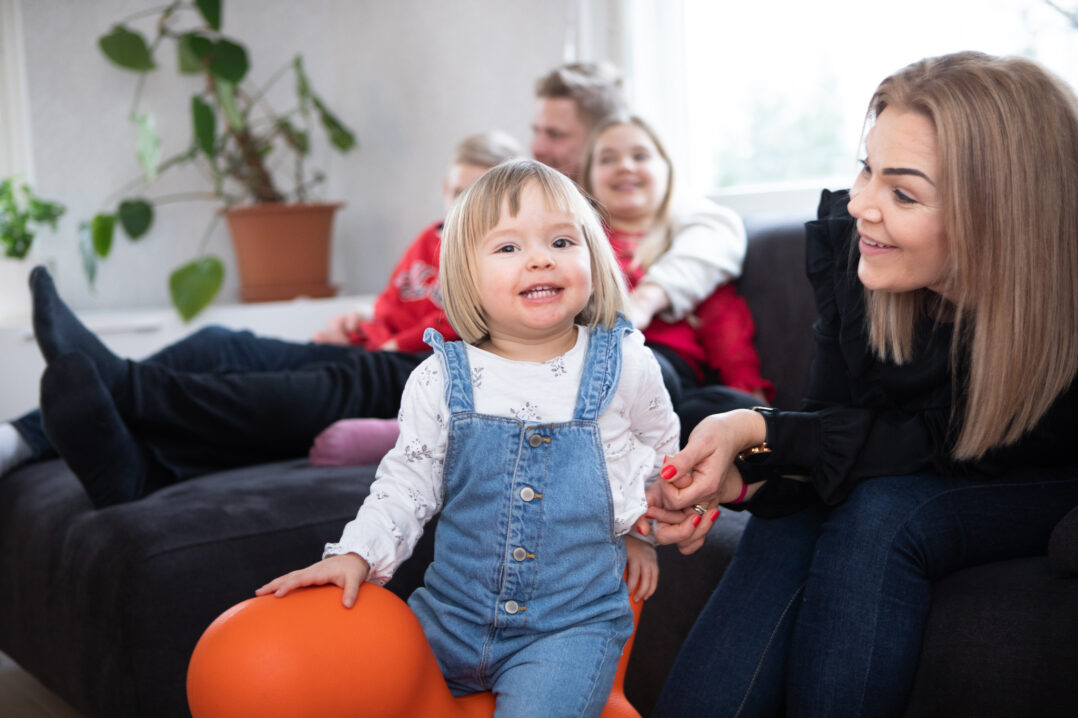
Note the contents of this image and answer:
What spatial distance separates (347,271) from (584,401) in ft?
10.7

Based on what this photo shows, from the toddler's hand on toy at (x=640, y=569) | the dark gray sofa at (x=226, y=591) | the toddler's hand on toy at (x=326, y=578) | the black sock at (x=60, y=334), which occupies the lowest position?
the dark gray sofa at (x=226, y=591)

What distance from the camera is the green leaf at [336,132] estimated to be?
3.54 metres

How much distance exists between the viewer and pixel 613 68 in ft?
8.04

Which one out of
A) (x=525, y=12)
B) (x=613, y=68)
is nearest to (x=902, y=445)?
(x=613, y=68)

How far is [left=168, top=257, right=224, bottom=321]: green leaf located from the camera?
3131mm

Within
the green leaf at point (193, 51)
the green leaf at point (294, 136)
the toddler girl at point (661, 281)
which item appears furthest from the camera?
the green leaf at point (294, 136)

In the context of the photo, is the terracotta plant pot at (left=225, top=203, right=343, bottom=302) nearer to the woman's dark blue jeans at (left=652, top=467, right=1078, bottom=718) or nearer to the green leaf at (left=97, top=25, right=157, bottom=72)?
the green leaf at (left=97, top=25, right=157, bottom=72)

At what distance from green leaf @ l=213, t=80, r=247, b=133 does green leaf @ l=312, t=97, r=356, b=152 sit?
271mm

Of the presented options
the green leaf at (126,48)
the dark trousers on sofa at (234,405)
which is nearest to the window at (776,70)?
the dark trousers on sofa at (234,405)

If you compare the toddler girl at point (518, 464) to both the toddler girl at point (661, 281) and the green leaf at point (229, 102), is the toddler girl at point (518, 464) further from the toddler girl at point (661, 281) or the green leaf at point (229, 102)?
the green leaf at point (229, 102)

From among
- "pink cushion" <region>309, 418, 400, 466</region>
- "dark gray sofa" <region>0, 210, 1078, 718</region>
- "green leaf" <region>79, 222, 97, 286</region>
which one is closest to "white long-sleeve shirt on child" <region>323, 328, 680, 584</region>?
"dark gray sofa" <region>0, 210, 1078, 718</region>

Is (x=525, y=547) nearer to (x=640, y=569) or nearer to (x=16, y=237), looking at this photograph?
(x=640, y=569)

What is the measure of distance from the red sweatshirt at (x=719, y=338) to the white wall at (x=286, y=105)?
4.63ft

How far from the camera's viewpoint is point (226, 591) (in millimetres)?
1406
